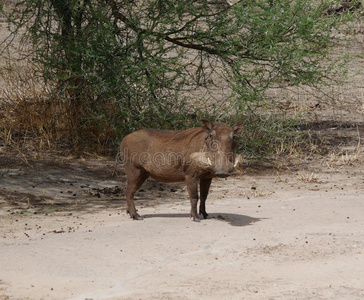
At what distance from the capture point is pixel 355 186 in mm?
10742

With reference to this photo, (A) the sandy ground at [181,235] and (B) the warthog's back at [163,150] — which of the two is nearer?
(A) the sandy ground at [181,235]

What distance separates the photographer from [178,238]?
7863 mm

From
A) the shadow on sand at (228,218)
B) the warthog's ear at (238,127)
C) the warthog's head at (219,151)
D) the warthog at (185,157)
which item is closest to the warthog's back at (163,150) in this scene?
the warthog at (185,157)

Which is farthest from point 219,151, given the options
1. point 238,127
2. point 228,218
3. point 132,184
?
point 132,184

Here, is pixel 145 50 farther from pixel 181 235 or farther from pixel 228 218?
pixel 181 235

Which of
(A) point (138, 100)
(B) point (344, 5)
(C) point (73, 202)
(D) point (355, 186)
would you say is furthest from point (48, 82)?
(B) point (344, 5)

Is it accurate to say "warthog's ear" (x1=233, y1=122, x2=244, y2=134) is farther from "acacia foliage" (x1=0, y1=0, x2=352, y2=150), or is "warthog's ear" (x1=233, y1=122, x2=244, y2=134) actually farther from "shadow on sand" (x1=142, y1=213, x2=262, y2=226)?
"acacia foliage" (x1=0, y1=0, x2=352, y2=150)

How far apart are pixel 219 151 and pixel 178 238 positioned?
945 mm

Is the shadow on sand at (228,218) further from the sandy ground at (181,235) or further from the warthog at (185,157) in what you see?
the warthog at (185,157)

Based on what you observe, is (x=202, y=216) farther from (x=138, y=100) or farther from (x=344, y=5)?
(x=344, y=5)

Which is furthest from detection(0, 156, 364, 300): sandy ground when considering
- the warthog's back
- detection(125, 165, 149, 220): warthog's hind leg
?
the warthog's back

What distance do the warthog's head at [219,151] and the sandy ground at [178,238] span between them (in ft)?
2.01

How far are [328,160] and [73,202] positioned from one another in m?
4.19

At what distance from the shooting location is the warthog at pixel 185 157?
8.20m
